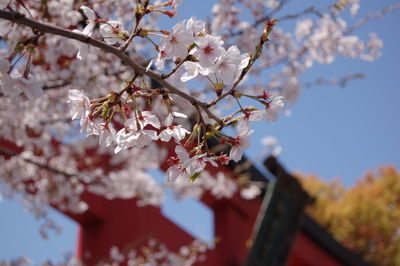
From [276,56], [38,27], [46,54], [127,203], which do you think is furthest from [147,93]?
[127,203]

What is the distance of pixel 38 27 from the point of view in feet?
3.40

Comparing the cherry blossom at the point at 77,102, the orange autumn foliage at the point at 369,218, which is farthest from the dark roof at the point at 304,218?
the orange autumn foliage at the point at 369,218

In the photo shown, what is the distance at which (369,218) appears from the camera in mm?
15039

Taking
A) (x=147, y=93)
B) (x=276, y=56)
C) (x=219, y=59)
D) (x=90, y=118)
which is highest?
(x=276, y=56)

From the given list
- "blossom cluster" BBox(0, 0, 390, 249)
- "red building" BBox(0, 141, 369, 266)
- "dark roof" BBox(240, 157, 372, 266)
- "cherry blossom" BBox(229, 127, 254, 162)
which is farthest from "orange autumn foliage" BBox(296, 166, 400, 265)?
"cherry blossom" BBox(229, 127, 254, 162)

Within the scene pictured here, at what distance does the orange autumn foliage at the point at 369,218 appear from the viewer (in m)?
14.6

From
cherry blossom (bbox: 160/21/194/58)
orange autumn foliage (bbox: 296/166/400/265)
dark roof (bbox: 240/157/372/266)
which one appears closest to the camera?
cherry blossom (bbox: 160/21/194/58)

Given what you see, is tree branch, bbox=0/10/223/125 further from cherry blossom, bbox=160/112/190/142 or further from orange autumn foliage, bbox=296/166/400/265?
orange autumn foliage, bbox=296/166/400/265

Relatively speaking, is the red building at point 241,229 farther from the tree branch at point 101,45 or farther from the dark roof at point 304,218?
the tree branch at point 101,45

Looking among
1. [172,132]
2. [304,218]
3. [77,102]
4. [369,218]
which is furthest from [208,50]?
[369,218]

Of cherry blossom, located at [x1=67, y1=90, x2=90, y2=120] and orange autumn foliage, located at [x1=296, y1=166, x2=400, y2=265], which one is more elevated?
orange autumn foliage, located at [x1=296, y1=166, x2=400, y2=265]

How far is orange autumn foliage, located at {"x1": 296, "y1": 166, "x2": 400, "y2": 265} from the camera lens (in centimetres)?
1459

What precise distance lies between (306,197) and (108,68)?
2775 mm

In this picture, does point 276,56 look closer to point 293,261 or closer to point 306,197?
point 306,197
